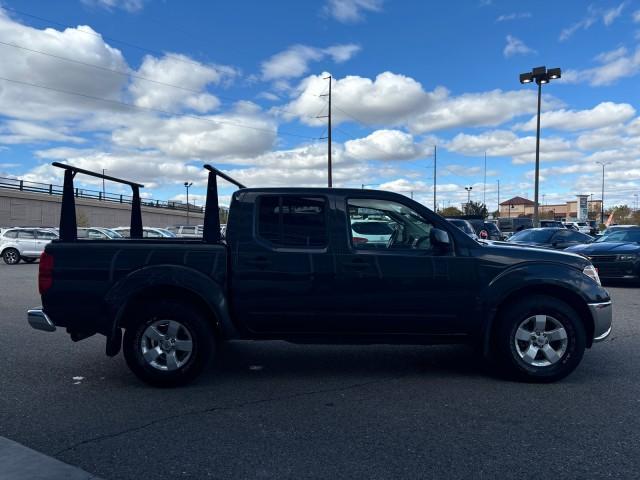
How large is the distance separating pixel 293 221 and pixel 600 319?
10.1 feet

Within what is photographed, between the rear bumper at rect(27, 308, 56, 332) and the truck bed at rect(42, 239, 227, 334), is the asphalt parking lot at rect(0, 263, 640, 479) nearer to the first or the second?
the rear bumper at rect(27, 308, 56, 332)

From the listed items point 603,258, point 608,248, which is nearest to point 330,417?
point 603,258

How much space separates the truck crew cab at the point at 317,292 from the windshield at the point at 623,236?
9.80m

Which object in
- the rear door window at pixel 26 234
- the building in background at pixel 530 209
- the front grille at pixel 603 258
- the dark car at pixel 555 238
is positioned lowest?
the front grille at pixel 603 258

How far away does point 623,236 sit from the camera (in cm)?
1355

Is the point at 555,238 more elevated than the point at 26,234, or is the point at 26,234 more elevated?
the point at 555,238

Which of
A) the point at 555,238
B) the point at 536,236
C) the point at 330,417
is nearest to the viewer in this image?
the point at 330,417

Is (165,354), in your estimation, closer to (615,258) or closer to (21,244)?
(615,258)

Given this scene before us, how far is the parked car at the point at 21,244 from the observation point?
21.9 m

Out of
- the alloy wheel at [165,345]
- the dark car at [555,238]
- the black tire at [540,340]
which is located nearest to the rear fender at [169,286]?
the alloy wheel at [165,345]

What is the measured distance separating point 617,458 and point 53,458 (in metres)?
3.66

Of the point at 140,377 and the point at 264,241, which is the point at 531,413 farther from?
the point at 140,377

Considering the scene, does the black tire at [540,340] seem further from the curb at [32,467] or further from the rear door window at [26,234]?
the rear door window at [26,234]

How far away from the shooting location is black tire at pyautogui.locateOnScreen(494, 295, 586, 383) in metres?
4.86
